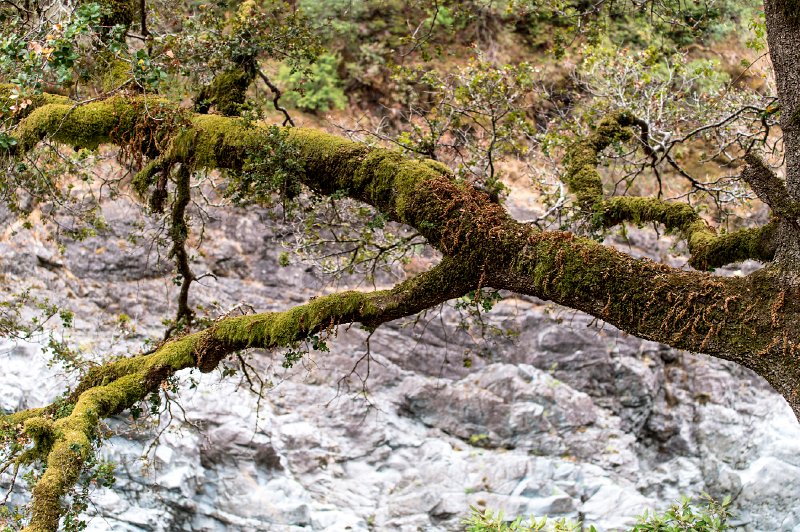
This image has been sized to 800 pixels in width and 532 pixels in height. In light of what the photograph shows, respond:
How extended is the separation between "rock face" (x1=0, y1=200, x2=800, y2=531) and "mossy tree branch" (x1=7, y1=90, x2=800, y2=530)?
350 cm

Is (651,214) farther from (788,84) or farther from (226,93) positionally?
(226,93)

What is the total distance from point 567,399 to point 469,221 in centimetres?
700

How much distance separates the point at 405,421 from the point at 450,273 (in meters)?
Result: 6.20

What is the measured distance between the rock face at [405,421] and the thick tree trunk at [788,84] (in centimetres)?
513

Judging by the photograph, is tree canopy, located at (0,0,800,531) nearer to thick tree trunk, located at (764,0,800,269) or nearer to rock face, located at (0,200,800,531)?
thick tree trunk, located at (764,0,800,269)

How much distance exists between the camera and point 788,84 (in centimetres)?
377

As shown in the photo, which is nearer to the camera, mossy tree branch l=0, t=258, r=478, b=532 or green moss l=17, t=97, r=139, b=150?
mossy tree branch l=0, t=258, r=478, b=532

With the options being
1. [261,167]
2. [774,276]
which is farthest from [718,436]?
[261,167]

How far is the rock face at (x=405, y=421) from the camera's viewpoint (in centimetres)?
872

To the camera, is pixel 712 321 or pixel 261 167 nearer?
pixel 712 321

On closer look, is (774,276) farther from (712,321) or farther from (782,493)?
(782,493)

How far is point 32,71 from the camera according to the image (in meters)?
4.25

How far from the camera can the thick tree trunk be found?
3.65m

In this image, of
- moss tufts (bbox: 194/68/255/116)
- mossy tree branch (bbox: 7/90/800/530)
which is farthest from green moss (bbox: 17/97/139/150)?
moss tufts (bbox: 194/68/255/116)
